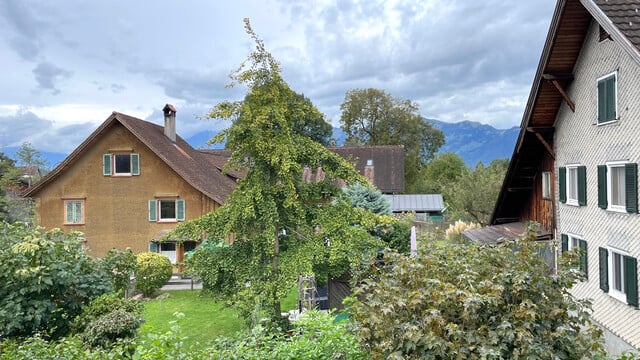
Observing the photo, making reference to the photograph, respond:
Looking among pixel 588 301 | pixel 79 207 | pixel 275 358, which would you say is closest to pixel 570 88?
pixel 588 301

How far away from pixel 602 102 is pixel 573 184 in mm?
3371

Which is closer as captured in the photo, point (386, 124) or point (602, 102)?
point (602, 102)

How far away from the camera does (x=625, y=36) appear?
9.55 m

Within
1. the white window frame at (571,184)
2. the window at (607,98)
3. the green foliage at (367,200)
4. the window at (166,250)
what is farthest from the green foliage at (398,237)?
the window at (166,250)

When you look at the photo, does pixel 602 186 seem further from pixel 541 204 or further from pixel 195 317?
pixel 195 317

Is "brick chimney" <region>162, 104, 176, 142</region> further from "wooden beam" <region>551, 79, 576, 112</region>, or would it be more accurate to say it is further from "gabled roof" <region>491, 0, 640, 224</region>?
"wooden beam" <region>551, 79, 576, 112</region>

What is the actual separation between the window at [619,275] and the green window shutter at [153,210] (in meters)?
21.0

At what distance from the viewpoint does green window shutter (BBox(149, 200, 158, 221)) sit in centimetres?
2575

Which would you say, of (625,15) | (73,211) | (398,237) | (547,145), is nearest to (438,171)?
(398,237)

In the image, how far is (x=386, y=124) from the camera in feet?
186

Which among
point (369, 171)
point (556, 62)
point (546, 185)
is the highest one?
point (556, 62)

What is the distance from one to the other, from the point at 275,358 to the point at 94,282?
18.5 ft

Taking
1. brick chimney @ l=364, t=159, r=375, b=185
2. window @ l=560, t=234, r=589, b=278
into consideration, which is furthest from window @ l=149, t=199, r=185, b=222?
brick chimney @ l=364, t=159, r=375, b=185

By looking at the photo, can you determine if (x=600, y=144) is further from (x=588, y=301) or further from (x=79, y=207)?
(x=79, y=207)
